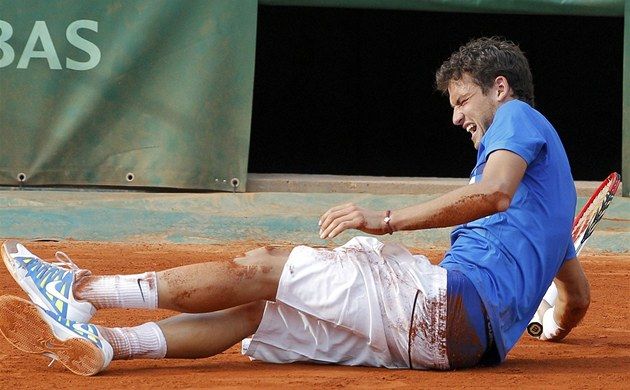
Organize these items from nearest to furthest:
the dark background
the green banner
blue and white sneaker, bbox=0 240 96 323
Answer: blue and white sneaker, bbox=0 240 96 323
the green banner
the dark background

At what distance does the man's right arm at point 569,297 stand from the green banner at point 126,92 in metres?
4.68

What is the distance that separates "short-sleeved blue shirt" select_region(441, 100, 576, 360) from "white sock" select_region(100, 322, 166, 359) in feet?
3.61

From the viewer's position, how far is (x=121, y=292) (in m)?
4.33

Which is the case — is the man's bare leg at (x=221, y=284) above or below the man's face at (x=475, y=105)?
below

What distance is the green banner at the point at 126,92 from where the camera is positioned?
32.0ft

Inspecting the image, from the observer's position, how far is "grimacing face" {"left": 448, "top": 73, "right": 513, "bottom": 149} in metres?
4.76

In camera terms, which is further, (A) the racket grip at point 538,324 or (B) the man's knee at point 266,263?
(A) the racket grip at point 538,324

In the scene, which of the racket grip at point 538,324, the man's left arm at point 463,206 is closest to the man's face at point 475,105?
the man's left arm at point 463,206

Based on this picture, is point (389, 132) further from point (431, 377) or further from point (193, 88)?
point (431, 377)

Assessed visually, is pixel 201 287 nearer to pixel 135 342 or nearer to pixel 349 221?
pixel 135 342

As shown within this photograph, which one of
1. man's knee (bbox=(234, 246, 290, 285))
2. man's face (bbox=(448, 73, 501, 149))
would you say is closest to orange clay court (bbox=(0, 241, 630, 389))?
man's knee (bbox=(234, 246, 290, 285))

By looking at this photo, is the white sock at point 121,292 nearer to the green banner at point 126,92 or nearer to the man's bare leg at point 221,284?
the man's bare leg at point 221,284

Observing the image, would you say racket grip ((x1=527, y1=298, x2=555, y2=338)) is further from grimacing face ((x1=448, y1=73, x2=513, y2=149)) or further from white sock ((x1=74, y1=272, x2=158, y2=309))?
white sock ((x1=74, y1=272, x2=158, y2=309))

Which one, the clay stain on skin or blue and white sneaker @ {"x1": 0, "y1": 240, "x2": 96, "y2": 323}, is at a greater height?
the clay stain on skin
